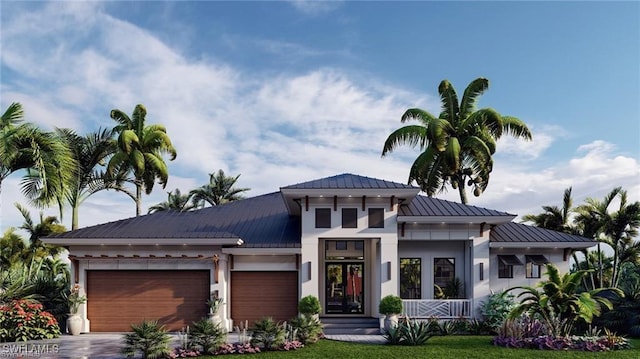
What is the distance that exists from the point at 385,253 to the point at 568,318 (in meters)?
6.16

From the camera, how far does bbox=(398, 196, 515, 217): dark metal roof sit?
2005 centimetres

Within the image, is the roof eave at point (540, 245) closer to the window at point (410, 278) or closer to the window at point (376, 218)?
the window at point (410, 278)

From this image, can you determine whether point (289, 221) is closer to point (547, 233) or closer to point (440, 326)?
point (440, 326)

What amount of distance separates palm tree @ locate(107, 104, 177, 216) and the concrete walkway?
47.1 ft

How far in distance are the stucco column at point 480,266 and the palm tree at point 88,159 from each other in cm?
2061

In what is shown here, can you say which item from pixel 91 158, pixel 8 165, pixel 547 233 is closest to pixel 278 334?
pixel 8 165

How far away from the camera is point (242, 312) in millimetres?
20406

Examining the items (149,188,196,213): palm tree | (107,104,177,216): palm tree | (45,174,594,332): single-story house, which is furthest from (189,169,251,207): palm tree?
(45,174,594,332): single-story house

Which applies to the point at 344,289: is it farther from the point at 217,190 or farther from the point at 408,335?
the point at 217,190

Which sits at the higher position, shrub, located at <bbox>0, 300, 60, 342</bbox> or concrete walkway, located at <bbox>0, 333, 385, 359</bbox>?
shrub, located at <bbox>0, 300, 60, 342</bbox>

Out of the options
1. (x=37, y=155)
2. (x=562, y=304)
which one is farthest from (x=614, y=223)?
(x=37, y=155)

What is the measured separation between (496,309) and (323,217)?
694cm

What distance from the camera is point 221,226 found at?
2208 cm

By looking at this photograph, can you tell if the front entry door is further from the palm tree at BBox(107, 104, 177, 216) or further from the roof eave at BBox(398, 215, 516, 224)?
the palm tree at BBox(107, 104, 177, 216)
